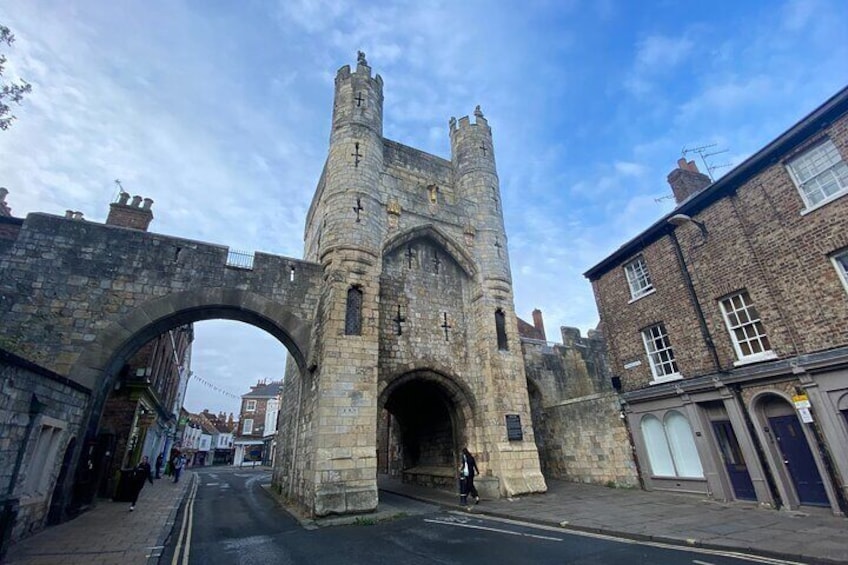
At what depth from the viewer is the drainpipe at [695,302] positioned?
34.2 feet

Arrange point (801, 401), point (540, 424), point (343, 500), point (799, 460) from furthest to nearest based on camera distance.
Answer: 1. point (540, 424)
2. point (343, 500)
3. point (799, 460)
4. point (801, 401)

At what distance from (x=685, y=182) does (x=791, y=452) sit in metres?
9.30

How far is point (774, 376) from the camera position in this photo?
897 cm

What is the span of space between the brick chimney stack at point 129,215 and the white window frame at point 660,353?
760 inches

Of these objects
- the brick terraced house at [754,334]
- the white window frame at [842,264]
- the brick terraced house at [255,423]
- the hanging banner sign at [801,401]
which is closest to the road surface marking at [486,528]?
the brick terraced house at [754,334]

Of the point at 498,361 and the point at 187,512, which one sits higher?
the point at 498,361

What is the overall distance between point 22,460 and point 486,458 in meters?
11.0

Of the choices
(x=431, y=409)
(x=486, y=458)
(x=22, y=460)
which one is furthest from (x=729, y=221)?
(x=22, y=460)

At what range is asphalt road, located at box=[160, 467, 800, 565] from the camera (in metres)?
5.66

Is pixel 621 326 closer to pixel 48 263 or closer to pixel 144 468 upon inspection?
pixel 144 468

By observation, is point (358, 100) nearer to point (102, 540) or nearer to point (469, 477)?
point (469, 477)

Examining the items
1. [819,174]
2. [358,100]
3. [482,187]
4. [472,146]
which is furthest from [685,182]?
[358,100]

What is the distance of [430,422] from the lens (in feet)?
53.0

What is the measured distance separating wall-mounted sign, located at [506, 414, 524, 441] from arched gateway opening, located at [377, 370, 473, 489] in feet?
4.21
